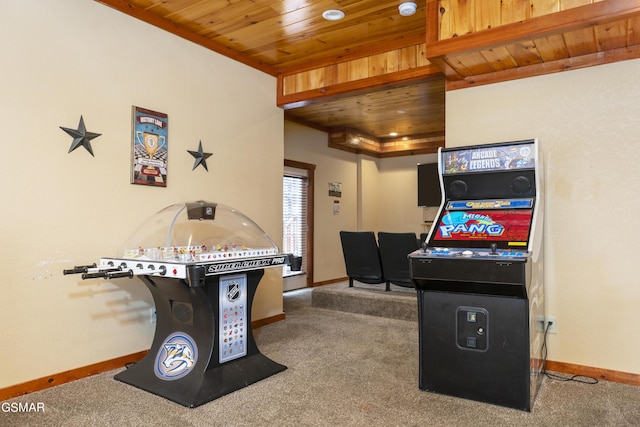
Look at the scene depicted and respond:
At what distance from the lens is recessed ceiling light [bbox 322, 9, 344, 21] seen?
3.36m

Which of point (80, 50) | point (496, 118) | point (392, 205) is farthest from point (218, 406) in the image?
point (392, 205)

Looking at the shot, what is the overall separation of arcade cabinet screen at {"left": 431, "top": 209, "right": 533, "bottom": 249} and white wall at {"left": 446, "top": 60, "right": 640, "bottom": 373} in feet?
2.53

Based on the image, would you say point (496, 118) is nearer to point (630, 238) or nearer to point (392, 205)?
point (630, 238)

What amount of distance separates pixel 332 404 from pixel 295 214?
4.27 m

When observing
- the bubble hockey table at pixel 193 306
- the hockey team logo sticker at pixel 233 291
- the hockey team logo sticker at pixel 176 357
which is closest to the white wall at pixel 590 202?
the bubble hockey table at pixel 193 306

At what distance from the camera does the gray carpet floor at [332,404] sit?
234 cm

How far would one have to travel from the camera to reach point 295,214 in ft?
21.8

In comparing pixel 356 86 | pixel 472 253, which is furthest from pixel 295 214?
pixel 472 253

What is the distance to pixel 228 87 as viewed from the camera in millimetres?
4188

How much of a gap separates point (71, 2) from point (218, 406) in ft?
9.58

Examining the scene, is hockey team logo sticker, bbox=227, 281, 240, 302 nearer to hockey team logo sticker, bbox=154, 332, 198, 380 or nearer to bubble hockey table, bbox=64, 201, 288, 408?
bubble hockey table, bbox=64, 201, 288, 408

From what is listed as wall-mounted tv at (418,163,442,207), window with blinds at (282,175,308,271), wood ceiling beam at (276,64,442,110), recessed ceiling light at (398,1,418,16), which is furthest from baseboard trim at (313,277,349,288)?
recessed ceiling light at (398,1,418,16)

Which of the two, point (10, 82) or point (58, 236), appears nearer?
point (10, 82)

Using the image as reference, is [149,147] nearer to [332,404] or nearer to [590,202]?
[332,404]
